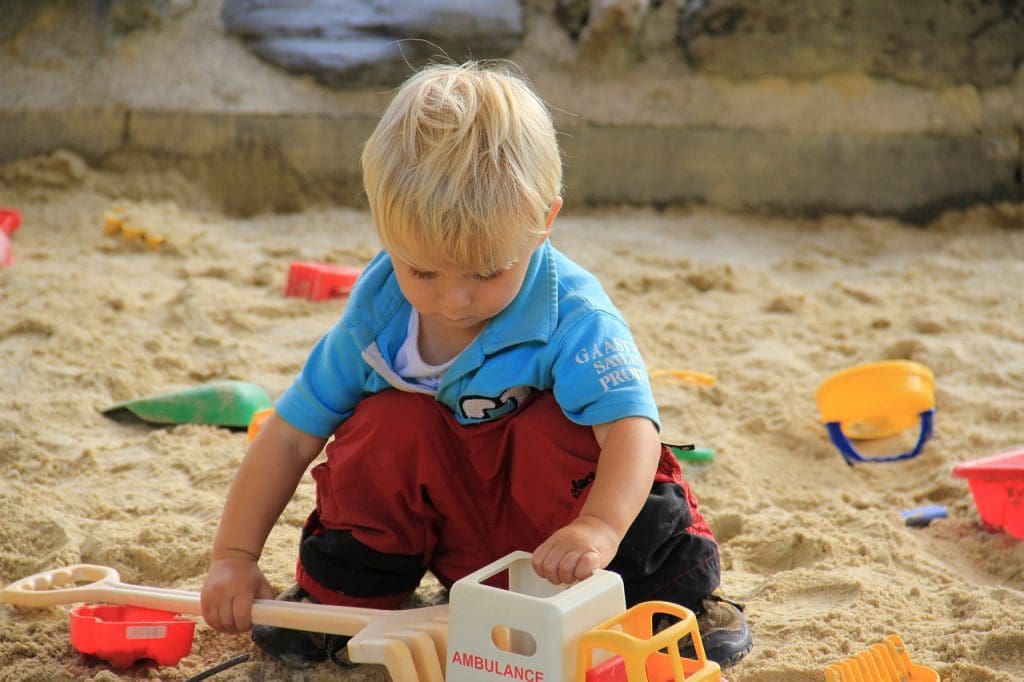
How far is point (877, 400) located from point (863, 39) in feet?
6.45

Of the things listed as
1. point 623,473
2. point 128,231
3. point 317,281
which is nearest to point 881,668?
point 623,473

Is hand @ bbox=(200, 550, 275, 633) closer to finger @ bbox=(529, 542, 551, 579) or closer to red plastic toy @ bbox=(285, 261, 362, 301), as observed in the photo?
finger @ bbox=(529, 542, 551, 579)

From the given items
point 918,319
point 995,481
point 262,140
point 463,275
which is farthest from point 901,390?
point 262,140

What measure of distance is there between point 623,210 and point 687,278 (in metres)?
0.71

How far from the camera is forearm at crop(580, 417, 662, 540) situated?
1367mm

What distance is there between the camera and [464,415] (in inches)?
59.3

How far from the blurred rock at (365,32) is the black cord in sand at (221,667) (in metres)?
2.64

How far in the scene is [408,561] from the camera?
1559mm

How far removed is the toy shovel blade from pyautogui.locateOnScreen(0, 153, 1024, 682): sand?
0.04 metres

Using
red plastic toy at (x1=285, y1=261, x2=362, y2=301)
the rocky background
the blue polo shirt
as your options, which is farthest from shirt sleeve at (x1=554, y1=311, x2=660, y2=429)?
the rocky background

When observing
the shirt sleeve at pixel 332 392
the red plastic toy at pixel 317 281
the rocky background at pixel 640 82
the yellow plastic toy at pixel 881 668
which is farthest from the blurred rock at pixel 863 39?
the yellow plastic toy at pixel 881 668

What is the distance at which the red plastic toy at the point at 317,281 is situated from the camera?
3.00 meters

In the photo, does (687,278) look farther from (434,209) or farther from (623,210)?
(434,209)

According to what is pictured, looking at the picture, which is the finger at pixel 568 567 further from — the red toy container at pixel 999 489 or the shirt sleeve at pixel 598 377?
the red toy container at pixel 999 489
